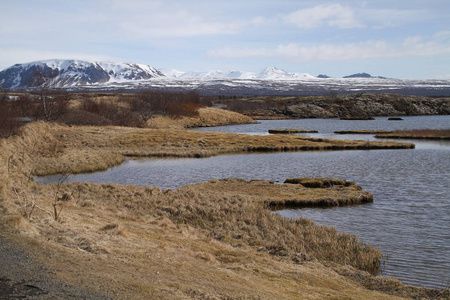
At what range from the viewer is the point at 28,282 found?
7996mm

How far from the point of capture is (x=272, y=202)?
22.4 m

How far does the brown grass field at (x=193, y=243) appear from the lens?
9.15 m

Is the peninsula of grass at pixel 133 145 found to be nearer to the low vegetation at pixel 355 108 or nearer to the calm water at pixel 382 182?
the calm water at pixel 382 182

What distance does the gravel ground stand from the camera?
24.6 ft

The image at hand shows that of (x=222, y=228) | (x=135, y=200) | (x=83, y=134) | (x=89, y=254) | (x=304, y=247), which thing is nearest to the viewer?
(x=89, y=254)

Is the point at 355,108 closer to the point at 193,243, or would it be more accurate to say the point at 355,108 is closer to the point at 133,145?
the point at 133,145

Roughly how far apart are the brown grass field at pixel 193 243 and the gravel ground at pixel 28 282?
21 cm

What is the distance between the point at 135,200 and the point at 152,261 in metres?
9.82

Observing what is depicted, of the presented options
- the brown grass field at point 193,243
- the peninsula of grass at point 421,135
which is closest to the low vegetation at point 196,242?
the brown grass field at point 193,243

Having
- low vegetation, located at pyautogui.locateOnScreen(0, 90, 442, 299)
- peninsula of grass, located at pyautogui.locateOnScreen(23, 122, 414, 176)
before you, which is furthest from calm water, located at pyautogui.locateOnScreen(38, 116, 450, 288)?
peninsula of grass, located at pyautogui.locateOnScreen(23, 122, 414, 176)

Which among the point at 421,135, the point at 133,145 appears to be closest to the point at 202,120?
the point at 421,135

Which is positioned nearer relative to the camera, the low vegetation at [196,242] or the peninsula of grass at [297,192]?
the low vegetation at [196,242]

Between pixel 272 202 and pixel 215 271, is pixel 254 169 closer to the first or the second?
pixel 272 202

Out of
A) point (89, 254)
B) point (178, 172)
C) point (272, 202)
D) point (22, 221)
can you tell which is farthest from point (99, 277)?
point (178, 172)
